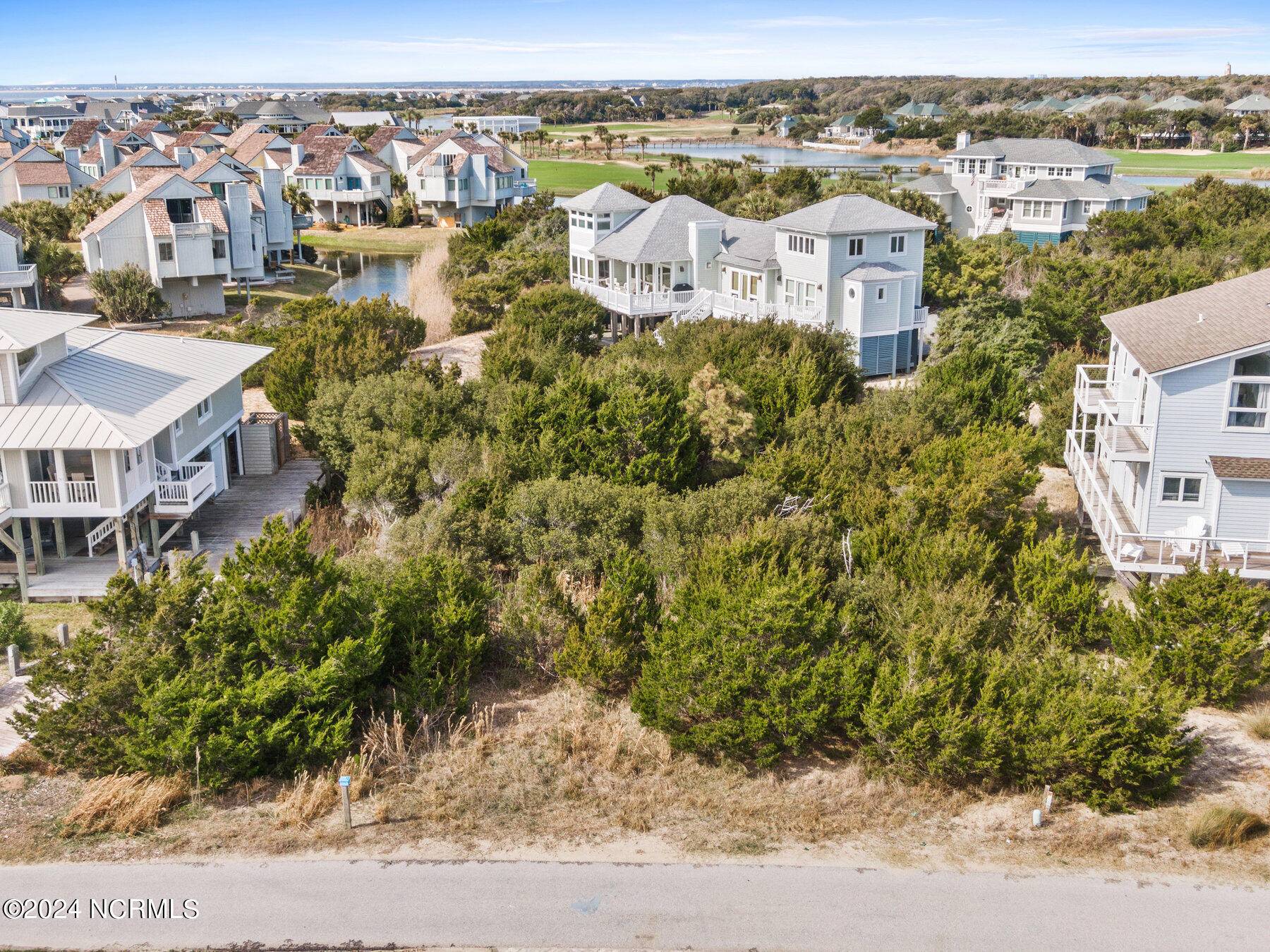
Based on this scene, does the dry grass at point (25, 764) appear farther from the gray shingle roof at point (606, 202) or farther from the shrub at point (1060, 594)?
the gray shingle roof at point (606, 202)

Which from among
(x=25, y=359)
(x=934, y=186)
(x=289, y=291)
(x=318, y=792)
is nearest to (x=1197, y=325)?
(x=318, y=792)

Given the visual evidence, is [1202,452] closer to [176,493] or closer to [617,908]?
[617,908]

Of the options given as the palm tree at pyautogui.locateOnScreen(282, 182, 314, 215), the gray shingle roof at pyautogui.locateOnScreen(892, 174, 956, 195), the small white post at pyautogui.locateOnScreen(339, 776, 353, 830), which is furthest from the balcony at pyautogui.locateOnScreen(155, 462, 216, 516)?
the palm tree at pyautogui.locateOnScreen(282, 182, 314, 215)

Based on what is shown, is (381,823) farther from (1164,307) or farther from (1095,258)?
(1095,258)

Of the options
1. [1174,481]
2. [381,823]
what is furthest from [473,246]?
[381,823]

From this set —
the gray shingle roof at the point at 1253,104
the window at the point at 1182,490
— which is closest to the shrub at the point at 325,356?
the window at the point at 1182,490

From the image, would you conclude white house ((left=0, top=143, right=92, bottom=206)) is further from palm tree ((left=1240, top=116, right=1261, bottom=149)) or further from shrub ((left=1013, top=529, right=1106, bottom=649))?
palm tree ((left=1240, top=116, right=1261, bottom=149))
